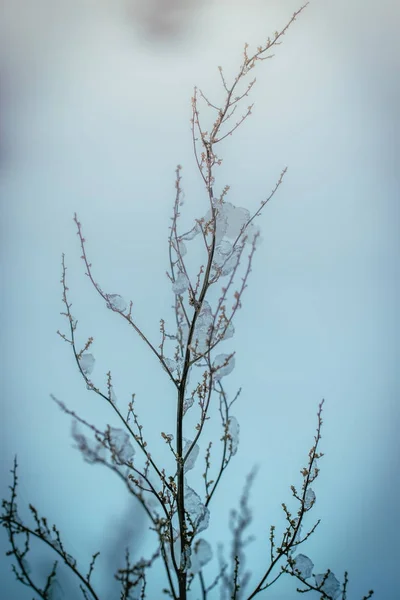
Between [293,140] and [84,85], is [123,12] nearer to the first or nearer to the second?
[84,85]

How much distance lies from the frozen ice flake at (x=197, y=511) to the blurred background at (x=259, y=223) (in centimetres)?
31

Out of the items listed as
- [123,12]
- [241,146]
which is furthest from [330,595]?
[123,12]

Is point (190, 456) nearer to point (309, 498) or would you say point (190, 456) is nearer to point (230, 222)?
point (309, 498)

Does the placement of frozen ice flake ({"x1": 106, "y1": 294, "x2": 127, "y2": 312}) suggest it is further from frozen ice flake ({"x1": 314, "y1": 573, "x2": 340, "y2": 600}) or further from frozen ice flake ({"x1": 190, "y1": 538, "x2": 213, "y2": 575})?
frozen ice flake ({"x1": 314, "y1": 573, "x2": 340, "y2": 600})

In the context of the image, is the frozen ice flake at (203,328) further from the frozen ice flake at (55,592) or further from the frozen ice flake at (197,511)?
the frozen ice flake at (55,592)

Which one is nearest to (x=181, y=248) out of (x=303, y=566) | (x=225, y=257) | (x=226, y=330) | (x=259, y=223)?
(x=225, y=257)

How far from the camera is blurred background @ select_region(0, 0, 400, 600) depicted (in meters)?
1.11

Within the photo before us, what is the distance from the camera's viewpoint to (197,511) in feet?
2.61

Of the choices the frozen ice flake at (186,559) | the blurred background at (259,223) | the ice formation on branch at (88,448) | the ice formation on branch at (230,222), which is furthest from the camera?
the blurred background at (259,223)

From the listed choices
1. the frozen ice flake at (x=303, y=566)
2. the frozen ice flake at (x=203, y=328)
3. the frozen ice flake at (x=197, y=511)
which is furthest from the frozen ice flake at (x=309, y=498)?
the frozen ice flake at (x=203, y=328)

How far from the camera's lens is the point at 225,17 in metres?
1.16

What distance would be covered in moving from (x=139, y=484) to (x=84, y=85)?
0.92m

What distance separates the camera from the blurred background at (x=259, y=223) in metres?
1.11

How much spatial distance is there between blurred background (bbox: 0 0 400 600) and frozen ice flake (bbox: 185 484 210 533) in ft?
1.03
